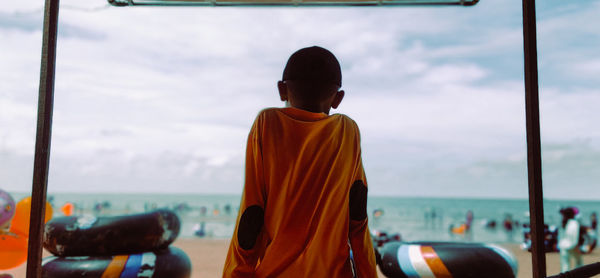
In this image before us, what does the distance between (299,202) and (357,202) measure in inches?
7.0

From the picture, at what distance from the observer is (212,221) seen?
30.4 m

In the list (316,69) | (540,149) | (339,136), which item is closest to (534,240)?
(540,149)

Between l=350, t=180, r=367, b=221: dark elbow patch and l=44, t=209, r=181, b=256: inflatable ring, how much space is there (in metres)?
2.59

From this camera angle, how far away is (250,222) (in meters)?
1.19

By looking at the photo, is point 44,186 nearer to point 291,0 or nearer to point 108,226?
point 291,0

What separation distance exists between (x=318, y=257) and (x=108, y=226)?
2.68 m

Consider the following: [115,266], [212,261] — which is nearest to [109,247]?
[115,266]

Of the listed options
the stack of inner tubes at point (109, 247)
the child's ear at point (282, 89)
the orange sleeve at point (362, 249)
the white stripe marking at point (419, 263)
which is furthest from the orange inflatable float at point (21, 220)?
the orange sleeve at point (362, 249)

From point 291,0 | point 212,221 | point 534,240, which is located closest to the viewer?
point 534,240

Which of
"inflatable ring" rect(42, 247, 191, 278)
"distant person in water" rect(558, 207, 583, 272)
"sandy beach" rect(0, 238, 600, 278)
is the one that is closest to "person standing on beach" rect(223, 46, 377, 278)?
"inflatable ring" rect(42, 247, 191, 278)

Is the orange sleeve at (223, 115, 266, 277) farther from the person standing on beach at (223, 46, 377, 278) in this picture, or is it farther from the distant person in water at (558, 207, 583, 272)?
the distant person in water at (558, 207, 583, 272)

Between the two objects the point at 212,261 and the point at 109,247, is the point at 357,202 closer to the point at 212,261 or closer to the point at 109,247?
the point at 109,247

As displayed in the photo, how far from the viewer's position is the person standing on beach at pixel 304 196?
3.86ft

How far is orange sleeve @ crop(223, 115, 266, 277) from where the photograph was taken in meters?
1.18
